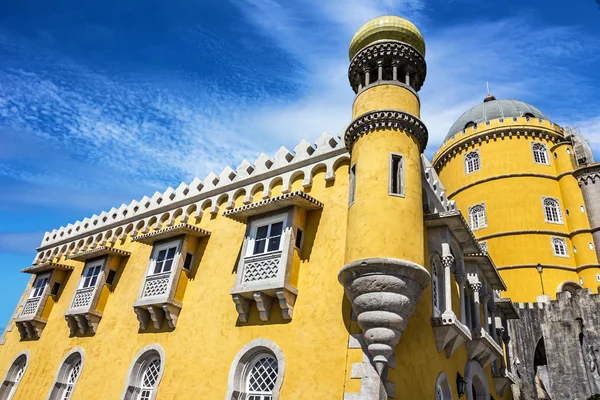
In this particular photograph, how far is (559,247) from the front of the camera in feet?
101

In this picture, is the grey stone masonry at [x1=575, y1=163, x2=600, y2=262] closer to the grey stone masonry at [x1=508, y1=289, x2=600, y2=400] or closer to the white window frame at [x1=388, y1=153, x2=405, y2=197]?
the grey stone masonry at [x1=508, y1=289, x2=600, y2=400]

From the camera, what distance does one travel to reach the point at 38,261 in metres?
24.5

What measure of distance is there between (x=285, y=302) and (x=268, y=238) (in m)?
2.24

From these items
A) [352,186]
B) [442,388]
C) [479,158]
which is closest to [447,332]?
[442,388]

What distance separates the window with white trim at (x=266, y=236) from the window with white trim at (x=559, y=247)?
25103 mm

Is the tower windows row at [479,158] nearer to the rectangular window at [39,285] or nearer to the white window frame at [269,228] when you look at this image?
the white window frame at [269,228]

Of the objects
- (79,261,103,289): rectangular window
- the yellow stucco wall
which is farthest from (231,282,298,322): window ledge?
the yellow stucco wall

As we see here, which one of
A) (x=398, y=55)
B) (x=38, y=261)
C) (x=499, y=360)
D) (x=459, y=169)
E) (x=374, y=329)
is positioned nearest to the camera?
(x=374, y=329)

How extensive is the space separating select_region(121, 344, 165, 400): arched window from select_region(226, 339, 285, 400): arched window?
317 centimetres

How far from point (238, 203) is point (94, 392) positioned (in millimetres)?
8245

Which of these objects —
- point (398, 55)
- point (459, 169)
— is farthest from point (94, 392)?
point (459, 169)

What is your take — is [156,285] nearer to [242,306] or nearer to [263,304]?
[242,306]

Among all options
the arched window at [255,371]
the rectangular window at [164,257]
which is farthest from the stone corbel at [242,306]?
the rectangular window at [164,257]

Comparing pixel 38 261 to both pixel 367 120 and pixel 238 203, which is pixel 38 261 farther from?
pixel 367 120
